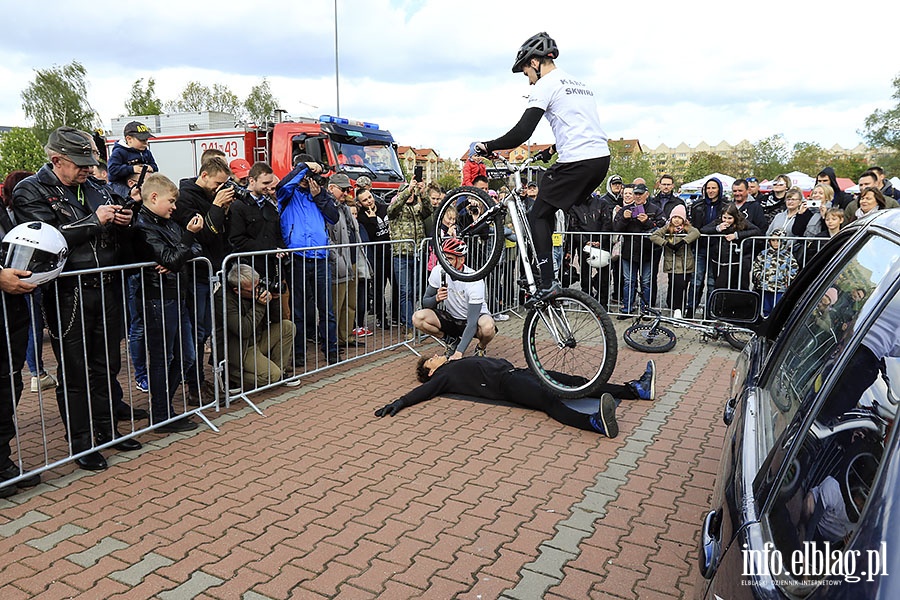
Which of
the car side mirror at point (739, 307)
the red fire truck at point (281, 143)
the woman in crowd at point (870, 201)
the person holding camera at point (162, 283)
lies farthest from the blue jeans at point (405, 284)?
the woman in crowd at point (870, 201)

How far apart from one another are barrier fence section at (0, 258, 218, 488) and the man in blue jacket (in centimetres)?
135

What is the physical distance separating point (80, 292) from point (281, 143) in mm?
10866

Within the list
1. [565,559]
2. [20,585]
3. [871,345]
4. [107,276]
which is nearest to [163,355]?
[107,276]

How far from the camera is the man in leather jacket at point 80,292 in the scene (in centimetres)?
419

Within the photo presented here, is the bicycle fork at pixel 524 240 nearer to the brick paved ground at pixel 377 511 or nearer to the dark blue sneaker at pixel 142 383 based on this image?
the brick paved ground at pixel 377 511

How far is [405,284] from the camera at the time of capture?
8180 millimetres

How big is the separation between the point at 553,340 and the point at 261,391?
2.91m

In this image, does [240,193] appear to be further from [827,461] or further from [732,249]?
[732,249]

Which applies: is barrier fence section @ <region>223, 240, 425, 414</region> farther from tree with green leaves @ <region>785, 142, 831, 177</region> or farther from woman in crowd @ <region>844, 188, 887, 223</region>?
tree with green leaves @ <region>785, 142, 831, 177</region>

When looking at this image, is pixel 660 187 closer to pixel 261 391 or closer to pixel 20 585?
pixel 261 391

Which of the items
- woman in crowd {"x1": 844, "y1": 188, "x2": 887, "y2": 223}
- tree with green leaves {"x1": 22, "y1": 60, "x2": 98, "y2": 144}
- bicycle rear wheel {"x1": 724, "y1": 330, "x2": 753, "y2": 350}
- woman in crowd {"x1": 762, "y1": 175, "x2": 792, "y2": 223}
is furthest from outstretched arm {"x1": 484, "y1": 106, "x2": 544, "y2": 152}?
tree with green leaves {"x1": 22, "y1": 60, "x2": 98, "y2": 144}

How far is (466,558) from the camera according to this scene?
3.25 meters

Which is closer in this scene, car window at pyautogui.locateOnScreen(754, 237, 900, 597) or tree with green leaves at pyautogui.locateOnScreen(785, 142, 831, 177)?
car window at pyautogui.locateOnScreen(754, 237, 900, 597)

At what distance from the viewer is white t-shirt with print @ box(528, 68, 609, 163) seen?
484 centimetres
